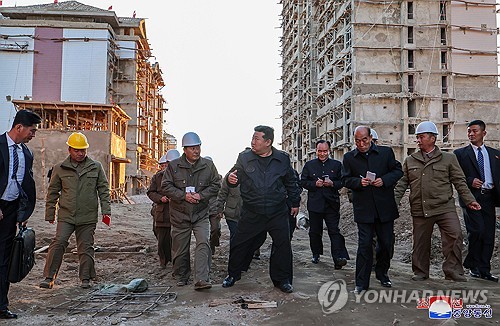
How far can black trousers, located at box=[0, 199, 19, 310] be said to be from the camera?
5.12 m

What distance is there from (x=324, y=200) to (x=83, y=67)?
139 ft

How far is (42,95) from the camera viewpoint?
44719mm

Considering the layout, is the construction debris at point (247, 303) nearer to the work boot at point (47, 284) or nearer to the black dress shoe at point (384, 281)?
the black dress shoe at point (384, 281)

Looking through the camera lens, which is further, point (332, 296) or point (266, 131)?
point (266, 131)

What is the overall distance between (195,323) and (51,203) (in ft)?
10.3

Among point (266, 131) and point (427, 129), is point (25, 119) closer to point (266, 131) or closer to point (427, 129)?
point (266, 131)

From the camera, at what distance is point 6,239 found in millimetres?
5207

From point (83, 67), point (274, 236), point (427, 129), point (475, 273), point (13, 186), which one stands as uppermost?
point (83, 67)

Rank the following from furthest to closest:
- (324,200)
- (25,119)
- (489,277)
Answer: (324,200) → (489,277) → (25,119)

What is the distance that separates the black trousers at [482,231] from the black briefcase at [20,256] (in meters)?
5.93

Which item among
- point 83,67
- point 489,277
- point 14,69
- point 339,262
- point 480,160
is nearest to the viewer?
point 489,277

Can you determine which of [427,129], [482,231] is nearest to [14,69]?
[427,129]

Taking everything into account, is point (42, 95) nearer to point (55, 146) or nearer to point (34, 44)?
point (34, 44)

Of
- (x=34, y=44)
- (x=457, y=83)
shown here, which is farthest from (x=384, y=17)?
(x=34, y=44)
